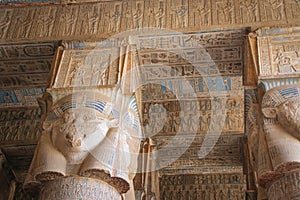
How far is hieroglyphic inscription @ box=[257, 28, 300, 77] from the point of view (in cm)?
504

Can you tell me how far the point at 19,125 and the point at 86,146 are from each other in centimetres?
295

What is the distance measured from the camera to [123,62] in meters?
5.40

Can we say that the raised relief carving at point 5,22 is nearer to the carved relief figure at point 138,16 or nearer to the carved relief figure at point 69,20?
the carved relief figure at point 69,20

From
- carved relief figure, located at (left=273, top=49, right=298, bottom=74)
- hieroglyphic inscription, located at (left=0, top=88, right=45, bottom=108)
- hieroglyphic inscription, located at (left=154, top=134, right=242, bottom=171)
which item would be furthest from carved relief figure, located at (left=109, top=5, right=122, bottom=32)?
hieroglyphic inscription, located at (left=154, top=134, right=242, bottom=171)

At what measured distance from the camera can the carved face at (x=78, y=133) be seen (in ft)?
14.8

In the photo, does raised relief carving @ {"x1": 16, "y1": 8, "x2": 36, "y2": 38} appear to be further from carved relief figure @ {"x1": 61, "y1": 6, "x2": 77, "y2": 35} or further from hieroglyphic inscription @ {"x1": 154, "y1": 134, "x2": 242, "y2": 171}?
hieroglyphic inscription @ {"x1": 154, "y1": 134, "x2": 242, "y2": 171}

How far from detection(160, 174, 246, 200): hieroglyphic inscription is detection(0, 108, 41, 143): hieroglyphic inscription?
211 cm

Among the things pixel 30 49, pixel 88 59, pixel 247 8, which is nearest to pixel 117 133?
pixel 88 59

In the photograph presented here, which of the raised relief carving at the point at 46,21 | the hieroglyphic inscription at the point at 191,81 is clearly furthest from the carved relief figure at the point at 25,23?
the hieroglyphic inscription at the point at 191,81

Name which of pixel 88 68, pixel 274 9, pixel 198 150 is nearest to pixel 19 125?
pixel 88 68

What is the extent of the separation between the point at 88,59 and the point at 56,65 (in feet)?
1.14

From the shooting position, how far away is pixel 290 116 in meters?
4.52

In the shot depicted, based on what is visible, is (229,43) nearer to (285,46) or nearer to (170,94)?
(285,46)

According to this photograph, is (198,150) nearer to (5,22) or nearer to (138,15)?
(138,15)
